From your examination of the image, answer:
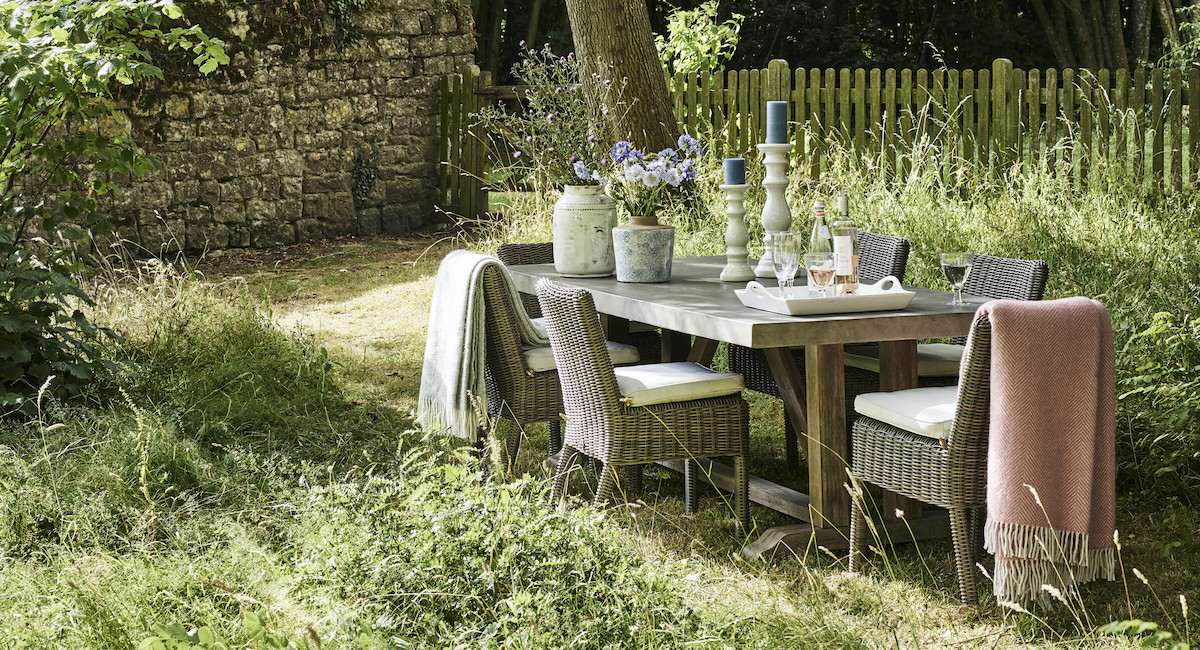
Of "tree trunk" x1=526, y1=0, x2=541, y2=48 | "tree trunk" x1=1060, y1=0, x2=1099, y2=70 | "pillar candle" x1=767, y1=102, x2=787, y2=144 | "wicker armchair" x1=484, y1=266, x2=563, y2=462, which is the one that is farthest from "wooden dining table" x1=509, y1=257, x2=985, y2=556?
"tree trunk" x1=526, y1=0, x2=541, y2=48

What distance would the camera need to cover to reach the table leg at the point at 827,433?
3375mm

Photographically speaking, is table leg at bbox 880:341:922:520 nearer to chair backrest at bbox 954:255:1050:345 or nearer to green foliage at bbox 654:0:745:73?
chair backrest at bbox 954:255:1050:345

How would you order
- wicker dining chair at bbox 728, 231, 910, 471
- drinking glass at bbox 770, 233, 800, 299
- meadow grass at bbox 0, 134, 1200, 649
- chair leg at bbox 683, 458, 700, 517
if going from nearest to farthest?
meadow grass at bbox 0, 134, 1200, 649
drinking glass at bbox 770, 233, 800, 299
chair leg at bbox 683, 458, 700, 517
wicker dining chair at bbox 728, 231, 910, 471

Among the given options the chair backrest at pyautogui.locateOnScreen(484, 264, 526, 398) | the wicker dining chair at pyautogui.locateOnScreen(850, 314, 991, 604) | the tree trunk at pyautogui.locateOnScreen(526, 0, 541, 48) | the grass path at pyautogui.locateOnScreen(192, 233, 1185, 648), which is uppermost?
the tree trunk at pyautogui.locateOnScreen(526, 0, 541, 48)

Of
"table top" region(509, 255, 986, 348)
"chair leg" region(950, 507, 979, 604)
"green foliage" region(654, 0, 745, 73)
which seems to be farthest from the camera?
"green foliage" region(654, 0, 745, 73)

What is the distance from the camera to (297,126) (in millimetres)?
9883

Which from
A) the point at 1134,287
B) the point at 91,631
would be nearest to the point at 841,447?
the point at 91,631

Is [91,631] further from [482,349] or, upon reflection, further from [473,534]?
[482,349]

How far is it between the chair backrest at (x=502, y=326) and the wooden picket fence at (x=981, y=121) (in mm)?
3686

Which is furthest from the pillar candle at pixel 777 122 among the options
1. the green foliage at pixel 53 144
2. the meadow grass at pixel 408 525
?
the green foliage at pixel 53 144

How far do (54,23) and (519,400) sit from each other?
221 centimetres

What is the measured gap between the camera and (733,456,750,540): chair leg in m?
3.55

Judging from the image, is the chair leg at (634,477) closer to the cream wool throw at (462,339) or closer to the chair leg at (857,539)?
the cream wool throw at (462,339)

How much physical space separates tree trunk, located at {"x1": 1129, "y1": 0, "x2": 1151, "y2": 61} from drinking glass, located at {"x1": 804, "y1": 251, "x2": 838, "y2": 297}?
1285cm
